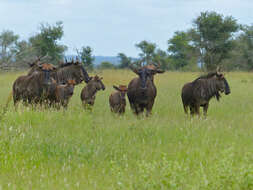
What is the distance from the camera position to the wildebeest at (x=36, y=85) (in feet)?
42.0

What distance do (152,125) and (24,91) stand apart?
5211mm

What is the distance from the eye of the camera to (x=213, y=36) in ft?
180

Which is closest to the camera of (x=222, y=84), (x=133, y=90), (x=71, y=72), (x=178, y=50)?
(x=222, y=84)

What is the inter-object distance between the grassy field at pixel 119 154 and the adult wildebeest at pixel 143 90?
213 cm

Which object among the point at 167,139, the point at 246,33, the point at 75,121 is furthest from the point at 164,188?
the point at 246,33

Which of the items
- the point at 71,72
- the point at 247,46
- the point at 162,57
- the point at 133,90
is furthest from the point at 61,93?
the point at 162,57

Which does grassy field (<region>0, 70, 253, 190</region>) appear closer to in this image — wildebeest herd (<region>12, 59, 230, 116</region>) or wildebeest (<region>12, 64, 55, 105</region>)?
wildebeest herd (<region>12, 59, 230, 116</region>)

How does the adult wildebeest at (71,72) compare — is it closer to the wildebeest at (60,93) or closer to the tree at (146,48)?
the wildebeest at (60,93)

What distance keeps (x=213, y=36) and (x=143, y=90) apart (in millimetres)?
44381

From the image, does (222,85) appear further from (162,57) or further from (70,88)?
(162,57)

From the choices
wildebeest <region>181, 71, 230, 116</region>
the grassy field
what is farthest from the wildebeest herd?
the grassy field

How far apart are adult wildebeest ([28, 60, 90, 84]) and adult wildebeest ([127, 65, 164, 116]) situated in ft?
6.66

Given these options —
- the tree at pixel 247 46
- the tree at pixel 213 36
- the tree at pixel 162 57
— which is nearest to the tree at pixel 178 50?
the tree at pixel 162 57

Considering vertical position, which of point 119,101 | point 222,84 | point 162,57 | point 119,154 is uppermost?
point 162,57
